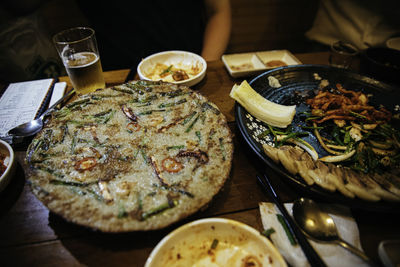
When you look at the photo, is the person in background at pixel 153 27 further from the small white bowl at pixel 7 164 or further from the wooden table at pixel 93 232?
the wooden table at pixel 93 232

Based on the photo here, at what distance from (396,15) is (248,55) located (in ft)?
8.47

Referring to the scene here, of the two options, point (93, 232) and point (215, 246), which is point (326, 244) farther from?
point (93, 232)

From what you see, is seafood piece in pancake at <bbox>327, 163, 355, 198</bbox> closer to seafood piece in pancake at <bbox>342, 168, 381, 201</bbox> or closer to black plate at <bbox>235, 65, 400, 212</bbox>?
seafood piece in pancake at <bbox>342, 168, 381, 201</bbox>

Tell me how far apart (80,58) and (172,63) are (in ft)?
3.37

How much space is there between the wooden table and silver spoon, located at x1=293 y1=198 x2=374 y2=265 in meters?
0.16

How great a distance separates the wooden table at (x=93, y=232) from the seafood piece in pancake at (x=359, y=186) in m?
0.17

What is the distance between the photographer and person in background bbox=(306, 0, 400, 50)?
11.2ft

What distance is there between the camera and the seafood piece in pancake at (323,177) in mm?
1274

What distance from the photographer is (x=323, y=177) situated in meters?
1.33

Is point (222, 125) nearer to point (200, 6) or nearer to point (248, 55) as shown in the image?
point (248, 55)

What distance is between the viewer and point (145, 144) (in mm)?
1509

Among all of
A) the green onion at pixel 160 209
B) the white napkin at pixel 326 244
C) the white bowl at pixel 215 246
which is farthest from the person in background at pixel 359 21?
the green onion at pixel 160 209

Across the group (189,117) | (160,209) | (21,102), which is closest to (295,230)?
(160,209)

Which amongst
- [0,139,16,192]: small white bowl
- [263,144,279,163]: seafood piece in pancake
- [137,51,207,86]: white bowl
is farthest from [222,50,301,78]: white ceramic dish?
[0,139,16,192]: small white bowl
